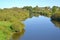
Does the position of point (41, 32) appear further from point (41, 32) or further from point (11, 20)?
point (11, 20)

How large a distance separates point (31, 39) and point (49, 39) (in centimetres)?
288

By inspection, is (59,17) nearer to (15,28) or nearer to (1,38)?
(15,28)

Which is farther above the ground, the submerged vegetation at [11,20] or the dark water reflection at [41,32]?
the submerged vegetation at [11,20]

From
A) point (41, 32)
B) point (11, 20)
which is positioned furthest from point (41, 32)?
point (11, 20)

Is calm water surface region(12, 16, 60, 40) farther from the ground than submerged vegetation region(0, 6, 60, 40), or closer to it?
closer to it

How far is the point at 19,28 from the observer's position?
31.0 meters

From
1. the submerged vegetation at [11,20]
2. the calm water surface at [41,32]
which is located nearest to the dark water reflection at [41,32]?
the calm water surface at [41,32]

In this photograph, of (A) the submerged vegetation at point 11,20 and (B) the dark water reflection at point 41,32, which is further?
(B) the dark water reflection at point 41,32

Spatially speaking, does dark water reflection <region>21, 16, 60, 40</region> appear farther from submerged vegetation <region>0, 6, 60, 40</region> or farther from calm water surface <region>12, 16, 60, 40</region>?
submerged vegetation <region>0, 6, 60, 40</region>

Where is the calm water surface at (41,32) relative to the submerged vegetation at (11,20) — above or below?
below

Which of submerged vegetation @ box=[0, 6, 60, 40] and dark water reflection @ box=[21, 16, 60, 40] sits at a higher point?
submerged vegetation @ box=[0, 6, 60, 40]

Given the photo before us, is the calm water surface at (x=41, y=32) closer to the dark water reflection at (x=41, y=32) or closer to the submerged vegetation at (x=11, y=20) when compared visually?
the dark water reflection at (x=41, y=32)

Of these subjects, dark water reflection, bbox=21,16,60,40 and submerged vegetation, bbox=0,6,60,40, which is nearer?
submerged vegetation, bbox=0,6,60,40

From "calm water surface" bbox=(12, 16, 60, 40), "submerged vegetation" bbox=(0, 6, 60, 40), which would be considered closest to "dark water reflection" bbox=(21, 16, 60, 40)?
"calm water surface" bbox=(12, 16, 60, 40)
